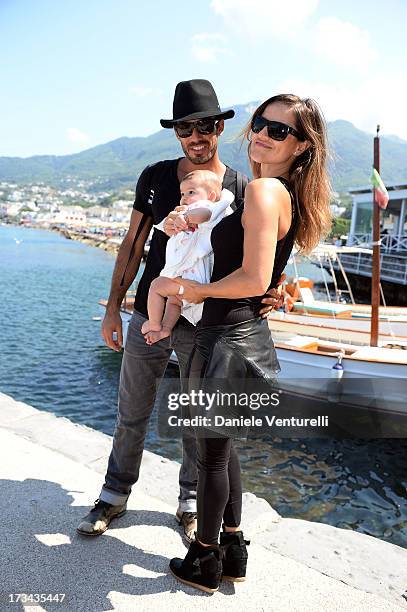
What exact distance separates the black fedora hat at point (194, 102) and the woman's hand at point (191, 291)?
2.83 ft

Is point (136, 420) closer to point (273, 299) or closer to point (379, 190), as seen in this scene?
point (273, 299)

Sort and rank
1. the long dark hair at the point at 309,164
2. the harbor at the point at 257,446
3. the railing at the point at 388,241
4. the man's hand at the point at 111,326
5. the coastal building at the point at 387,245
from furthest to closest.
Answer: the railing at the point at 388,241 → the coastal building at the point at 387,245 → the harbor at the point at 257,446 → the man's hand at the point at 111,326 → the long dark hair at the point at 309,164

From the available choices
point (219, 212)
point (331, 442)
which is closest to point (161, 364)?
point (219, 212)

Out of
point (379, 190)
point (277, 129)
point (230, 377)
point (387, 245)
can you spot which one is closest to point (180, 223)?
point (277, 129)

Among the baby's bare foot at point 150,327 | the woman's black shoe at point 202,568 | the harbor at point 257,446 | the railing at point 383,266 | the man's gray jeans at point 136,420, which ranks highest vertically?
the baby's bare foot at point 150,327

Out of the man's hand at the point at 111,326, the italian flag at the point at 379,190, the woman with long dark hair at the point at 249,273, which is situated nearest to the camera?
the woman with long dark hair at the point at 249,273

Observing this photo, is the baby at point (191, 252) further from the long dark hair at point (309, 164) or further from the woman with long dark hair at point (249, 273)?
the long dark hair at point (309, 164)

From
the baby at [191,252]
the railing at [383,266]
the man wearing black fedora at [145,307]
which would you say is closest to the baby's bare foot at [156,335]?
the baby at [191,252]

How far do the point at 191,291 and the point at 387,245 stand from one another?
30.4 m

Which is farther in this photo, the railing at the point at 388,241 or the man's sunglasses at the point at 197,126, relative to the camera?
the railing at the point at 388,241

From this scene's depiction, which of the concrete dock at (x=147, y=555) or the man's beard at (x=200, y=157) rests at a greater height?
the man's beard at (x=200, y=157)

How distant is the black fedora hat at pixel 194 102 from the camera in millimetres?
2510

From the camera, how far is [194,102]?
99.2 inches

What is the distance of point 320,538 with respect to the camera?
2.75 m
